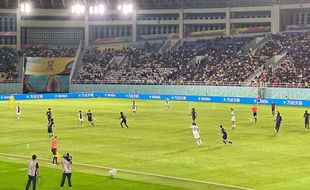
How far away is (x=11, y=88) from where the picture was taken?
352 ft

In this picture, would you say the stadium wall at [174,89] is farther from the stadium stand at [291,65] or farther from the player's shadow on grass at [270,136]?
the player's shadow on grass at [270,136]

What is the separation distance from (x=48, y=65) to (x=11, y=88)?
11.1 metres

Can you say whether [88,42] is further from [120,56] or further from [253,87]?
[253,87]

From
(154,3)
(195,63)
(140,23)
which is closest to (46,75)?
(140,23)

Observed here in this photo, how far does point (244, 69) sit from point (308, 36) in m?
13.1

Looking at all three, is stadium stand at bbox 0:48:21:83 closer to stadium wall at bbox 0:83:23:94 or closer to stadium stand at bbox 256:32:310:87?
stadium wall at bbox 0:83:23:94

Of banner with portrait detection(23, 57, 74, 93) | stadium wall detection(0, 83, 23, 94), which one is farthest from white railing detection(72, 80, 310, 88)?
stadium wall detection(0, 83, 23, 94)

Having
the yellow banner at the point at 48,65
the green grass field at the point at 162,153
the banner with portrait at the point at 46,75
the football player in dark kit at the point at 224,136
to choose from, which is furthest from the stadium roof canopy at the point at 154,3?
the football player in dark kit at the point at 224,136

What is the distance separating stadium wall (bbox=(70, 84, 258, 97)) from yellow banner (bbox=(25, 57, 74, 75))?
580 cm

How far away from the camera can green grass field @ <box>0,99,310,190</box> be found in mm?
30344

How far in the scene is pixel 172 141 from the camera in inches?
1786

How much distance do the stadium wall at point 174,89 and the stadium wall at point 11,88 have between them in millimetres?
9197

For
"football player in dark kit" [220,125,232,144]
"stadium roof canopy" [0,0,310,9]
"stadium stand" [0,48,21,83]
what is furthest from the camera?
"stadium roof canopy" [0,0,310,9]

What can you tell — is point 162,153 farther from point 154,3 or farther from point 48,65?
point 154,3
